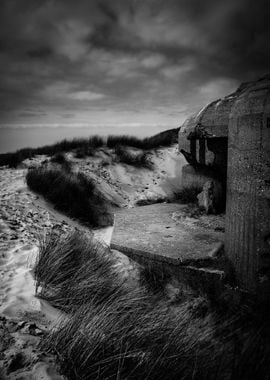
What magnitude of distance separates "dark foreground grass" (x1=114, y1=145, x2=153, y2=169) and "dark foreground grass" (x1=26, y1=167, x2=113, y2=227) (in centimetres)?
280

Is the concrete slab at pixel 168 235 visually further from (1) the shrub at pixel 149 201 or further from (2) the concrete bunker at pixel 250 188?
(1) the shrub at pixel 149 201

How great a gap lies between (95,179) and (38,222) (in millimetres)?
2909

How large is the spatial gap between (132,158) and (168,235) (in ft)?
18.1

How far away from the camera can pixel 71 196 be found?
4.71 meters

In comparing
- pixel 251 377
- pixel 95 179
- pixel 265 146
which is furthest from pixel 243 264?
pixel 95 179

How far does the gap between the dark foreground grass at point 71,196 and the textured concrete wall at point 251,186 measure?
2978mm

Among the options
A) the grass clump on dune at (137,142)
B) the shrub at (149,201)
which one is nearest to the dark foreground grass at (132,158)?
the grass clump on dune at (137,142)

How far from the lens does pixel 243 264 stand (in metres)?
1.78

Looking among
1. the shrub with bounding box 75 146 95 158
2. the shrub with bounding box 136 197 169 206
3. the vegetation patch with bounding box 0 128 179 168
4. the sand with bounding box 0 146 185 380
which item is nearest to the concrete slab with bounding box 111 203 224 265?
the sand with bounding box 0 146 185 380

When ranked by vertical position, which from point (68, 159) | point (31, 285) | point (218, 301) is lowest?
point (218, 301)

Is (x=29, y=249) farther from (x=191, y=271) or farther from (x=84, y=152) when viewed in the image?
(x=84, y=152)

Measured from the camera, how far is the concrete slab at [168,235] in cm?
242

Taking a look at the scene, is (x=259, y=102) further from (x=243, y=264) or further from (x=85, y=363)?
(x=85, y=363)

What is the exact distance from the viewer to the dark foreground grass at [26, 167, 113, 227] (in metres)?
4.45
